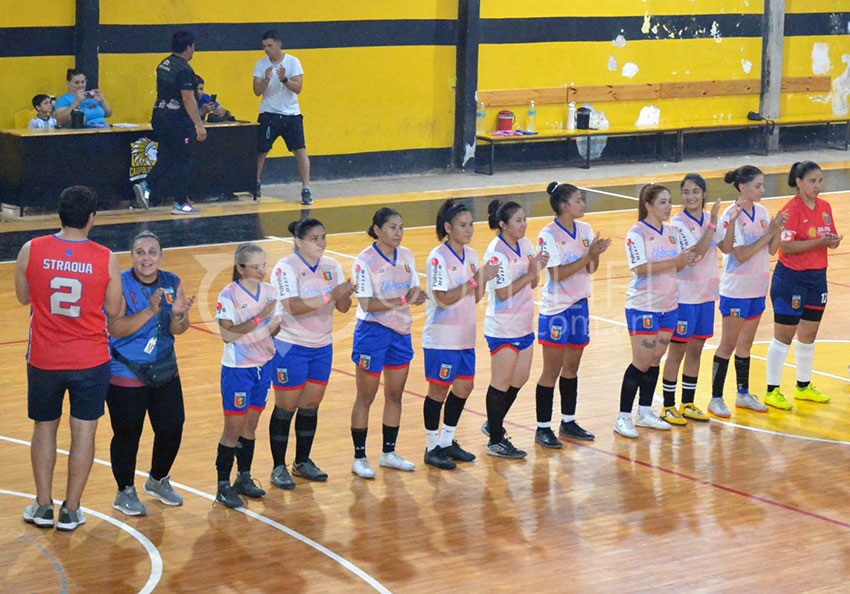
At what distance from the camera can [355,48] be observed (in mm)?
18812

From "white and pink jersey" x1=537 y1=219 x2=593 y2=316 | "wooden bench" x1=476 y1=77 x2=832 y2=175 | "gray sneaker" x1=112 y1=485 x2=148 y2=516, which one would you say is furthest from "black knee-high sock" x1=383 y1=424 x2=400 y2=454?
"wooden bench" x1=476 y1=77 x2=832 y2=175

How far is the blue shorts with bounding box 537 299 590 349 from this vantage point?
28.6 ft

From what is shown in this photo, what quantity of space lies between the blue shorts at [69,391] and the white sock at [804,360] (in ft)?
17.7

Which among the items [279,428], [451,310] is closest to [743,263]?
[451,310]

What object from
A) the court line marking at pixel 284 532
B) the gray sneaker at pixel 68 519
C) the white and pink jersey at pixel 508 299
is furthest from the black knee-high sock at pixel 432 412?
the gray sneaker at pixel 68 519

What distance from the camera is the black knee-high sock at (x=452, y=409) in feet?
27.6

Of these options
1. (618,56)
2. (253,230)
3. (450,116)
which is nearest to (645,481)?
(253,230)

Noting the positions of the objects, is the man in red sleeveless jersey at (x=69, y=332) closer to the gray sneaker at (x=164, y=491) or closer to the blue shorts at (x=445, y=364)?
the gray sneaker at (x=164, y=491)

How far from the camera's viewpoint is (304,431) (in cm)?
809

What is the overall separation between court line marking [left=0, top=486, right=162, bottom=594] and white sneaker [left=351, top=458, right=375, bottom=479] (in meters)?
1.52

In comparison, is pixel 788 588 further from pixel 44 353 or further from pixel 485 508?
pixel 44 353

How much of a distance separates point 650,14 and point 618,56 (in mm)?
925

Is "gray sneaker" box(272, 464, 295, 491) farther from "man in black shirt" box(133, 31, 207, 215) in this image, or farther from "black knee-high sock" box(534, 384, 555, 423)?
"man in black shirt" box(133, 31, 207, 215)

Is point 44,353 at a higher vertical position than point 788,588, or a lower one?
higher
